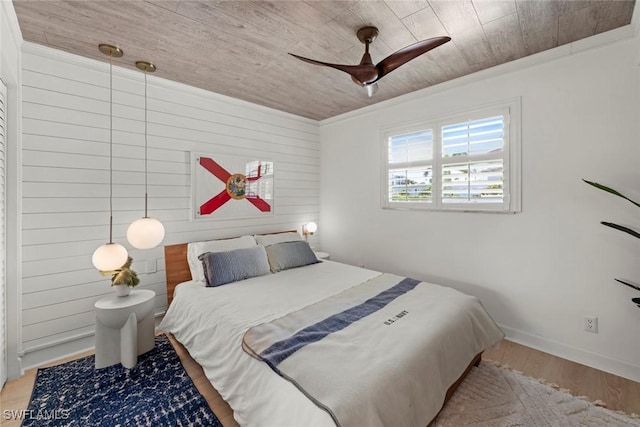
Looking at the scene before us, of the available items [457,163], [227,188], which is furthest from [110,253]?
[457,163]

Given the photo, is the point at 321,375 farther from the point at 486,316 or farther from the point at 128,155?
the point at 128,155

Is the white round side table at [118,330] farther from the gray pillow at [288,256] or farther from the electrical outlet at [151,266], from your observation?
the gray pillow at [288,256]

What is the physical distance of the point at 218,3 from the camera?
181cm

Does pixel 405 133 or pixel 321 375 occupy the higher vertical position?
pixel 405 133

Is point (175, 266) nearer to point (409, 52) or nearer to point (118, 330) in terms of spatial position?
point (118, 330)

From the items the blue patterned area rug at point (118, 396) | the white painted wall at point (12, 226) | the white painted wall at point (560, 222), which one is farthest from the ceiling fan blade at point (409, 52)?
the white painted wall at point (12, 226)

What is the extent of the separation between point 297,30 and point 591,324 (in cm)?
325

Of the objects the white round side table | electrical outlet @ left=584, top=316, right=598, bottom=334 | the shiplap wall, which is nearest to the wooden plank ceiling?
the shiplap wall

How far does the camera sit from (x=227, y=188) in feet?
11.4

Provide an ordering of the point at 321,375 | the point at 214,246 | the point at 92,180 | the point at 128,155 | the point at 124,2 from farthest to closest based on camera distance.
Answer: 1. the point at 214,246
2. the point at 128,155
3. the point at 92,180
4. the point at 124,2
5. the point at 321,375

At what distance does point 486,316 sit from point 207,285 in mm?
2403

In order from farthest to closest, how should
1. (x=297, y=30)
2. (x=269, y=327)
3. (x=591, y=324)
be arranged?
(x=591, y=324)
(x=297, y=30)
(x=269, y=327)

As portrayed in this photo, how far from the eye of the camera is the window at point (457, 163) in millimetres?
2678

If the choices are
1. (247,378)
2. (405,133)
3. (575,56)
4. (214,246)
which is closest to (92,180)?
(214,246)
